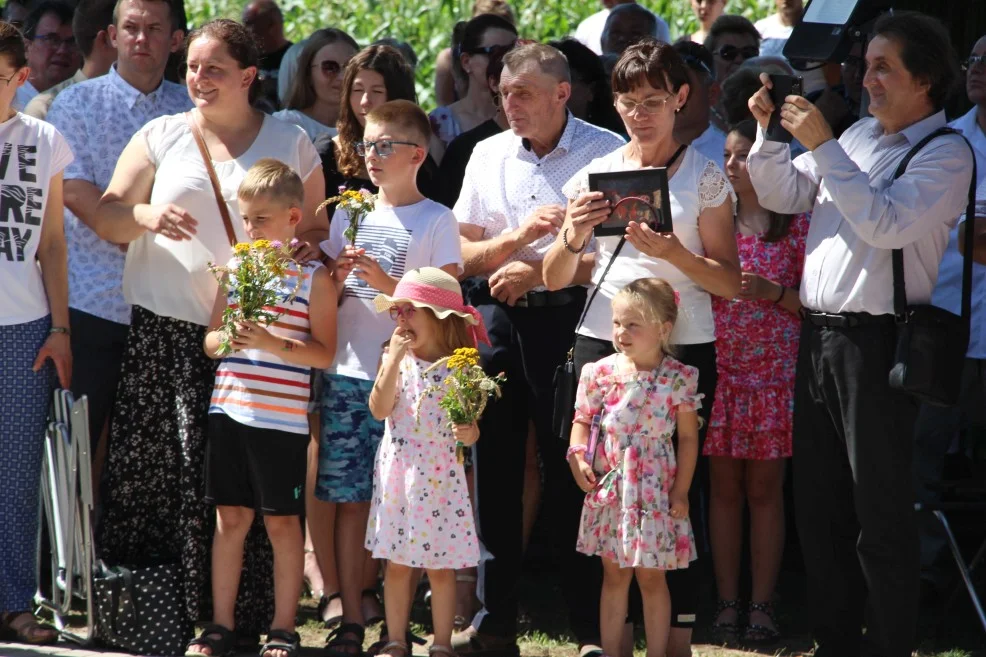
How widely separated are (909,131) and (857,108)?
2524 millimetres

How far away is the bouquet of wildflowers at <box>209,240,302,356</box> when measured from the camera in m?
4.75

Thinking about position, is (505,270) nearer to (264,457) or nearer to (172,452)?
(264,457)

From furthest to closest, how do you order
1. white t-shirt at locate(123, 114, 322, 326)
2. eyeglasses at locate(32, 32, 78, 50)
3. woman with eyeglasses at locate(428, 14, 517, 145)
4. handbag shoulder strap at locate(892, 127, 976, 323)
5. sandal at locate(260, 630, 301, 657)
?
→ eyeglasses at locate(32, 32, 78, 50), woman with eyeglasses at locate(428, 14, 517, 145), white t-shirt at locate(123, 114, 322, 326), sandal at locate(260, 630, 301, 657), handbag shoulder strap at locate(892, 127, 976, 323)

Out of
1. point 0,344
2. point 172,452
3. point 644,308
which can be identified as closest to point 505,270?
point 644,308

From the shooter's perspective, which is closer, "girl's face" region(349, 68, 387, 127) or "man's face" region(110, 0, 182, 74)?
"man's face" region(110, 0, 182, 74)

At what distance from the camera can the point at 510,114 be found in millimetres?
5242

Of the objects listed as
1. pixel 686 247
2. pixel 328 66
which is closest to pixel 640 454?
pixel 686 247

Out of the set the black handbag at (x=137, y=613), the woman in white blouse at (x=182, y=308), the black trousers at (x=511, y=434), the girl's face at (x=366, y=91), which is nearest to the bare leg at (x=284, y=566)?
the woman in white blouse at (x=182, y=308)

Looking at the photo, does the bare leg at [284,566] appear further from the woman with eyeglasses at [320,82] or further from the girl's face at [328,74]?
the girl's face at [328,74]

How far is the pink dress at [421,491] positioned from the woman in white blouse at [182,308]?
0.59 m

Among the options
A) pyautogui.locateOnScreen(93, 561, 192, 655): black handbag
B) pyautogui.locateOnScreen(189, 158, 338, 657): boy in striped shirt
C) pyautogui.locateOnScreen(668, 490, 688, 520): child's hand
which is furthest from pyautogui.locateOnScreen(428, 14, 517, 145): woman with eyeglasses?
pyautogui.locateOnScreen(93, 561, 192, 655): black handbag

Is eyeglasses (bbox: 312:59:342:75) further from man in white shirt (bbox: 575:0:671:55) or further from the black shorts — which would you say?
man in white shirt (bbox: 575:0:671:55)

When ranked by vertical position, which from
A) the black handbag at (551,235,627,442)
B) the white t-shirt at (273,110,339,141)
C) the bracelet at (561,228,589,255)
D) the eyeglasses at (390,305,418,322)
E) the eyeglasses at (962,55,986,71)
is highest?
the eyeglasses at (962,55,986,71)

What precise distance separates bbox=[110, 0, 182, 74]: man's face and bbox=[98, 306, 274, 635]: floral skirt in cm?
109
